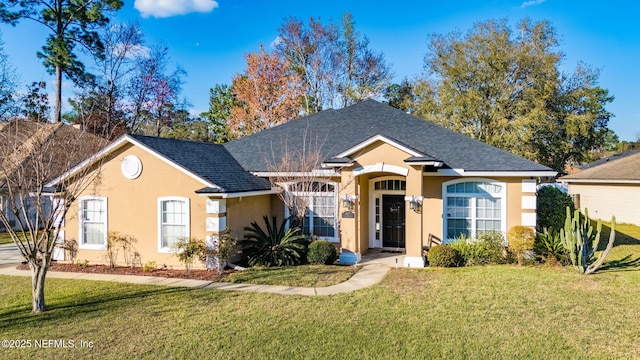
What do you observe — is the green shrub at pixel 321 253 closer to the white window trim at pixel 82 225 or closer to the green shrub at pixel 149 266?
the green shrub at pixel 149 266

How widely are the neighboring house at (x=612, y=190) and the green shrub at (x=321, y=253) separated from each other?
656 inches

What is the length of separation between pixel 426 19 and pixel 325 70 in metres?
10.6

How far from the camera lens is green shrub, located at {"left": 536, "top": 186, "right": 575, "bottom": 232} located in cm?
1448

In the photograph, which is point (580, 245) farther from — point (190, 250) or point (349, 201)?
point (190, 250)

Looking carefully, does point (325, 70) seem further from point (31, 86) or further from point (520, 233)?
point (520, 233)

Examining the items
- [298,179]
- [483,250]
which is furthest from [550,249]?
[298,179]

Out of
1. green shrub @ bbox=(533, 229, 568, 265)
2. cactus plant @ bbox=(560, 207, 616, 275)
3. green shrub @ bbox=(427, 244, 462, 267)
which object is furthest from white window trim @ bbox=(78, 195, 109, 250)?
cactus plant @ bbox=(560, 207, 616, 275)

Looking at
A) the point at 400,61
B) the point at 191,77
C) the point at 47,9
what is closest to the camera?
the point at 47,9

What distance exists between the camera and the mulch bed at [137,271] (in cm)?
1125

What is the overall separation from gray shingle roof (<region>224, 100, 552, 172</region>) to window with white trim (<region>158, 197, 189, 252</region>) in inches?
145

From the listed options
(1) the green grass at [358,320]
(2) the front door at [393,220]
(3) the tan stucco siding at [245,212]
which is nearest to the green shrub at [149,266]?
(1) the green grass at [358,320]

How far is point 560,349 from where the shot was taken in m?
6.09

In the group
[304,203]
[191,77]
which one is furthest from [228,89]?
[304,203]

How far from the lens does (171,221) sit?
1244cm
